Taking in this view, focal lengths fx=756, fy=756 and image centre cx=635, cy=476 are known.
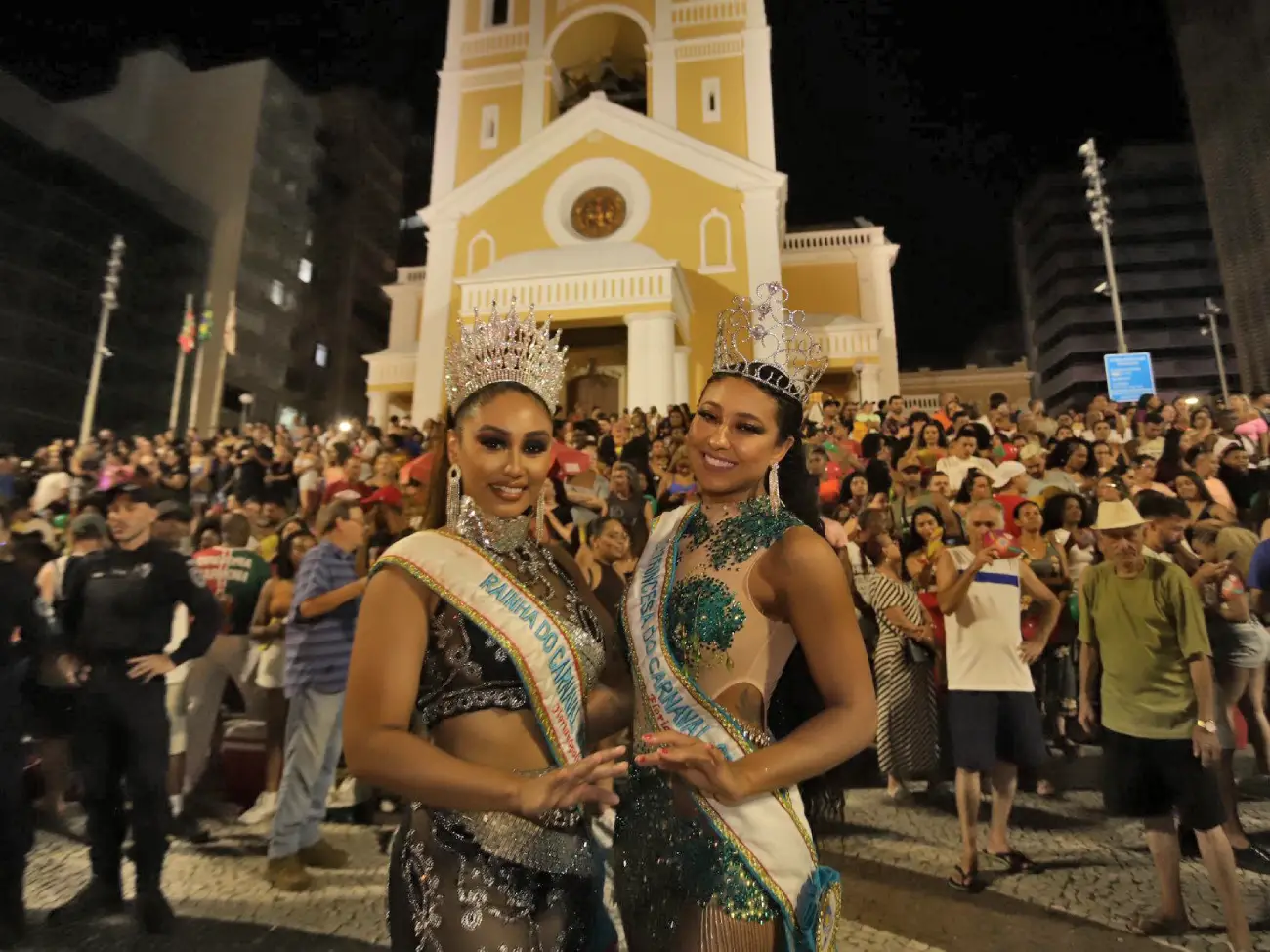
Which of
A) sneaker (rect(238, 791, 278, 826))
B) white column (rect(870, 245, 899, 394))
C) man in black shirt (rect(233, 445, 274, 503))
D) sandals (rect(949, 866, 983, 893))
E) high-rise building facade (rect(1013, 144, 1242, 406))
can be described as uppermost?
high-rise building facade (rect(1013, 144, 1242, 406))

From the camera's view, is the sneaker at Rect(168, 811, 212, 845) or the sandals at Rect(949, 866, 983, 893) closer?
the sandals at Rect(949, 866, 983, 893)

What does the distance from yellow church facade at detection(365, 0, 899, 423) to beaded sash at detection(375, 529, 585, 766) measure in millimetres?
13740

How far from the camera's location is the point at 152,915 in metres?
3.47

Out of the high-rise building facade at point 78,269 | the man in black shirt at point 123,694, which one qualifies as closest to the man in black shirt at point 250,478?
the man in black shirt at point 123,694

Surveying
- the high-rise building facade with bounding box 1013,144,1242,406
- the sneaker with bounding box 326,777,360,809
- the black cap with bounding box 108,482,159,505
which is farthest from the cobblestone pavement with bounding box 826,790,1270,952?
the high-rise building facade with bounding box 1013,144,1242,406

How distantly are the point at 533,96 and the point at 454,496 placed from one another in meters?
23.7

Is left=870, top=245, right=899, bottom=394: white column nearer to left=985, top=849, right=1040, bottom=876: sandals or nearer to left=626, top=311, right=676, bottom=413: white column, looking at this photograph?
left=626, top=311, right=676, bottom=413: white column

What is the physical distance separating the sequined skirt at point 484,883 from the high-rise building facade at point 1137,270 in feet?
206

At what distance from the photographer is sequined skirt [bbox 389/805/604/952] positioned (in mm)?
1455

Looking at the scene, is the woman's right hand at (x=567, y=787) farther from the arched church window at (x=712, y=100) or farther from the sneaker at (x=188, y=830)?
the arched church window at (x=712, y=100)

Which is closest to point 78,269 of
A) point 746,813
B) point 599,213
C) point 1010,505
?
point 599,213

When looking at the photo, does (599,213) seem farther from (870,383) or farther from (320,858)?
(320,858)

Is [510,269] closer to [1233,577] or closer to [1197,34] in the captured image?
[1233,577]

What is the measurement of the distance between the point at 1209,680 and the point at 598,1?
82.2ft
